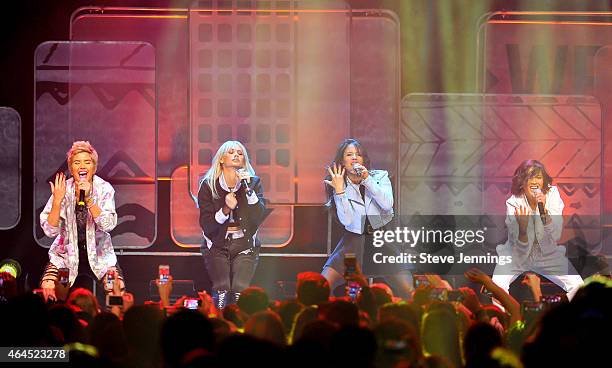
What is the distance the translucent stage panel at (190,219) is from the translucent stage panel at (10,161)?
5.05ft

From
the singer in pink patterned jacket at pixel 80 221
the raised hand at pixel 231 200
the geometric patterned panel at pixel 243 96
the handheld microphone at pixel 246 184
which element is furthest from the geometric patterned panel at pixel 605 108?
the singer in pink patterned jacket at pixel 80 221

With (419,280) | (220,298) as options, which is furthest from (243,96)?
(419,280)

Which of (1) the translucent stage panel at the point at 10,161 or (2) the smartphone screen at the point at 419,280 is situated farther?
(1) the translucent stage panel at the point at 10,161

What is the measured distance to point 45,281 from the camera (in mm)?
9242

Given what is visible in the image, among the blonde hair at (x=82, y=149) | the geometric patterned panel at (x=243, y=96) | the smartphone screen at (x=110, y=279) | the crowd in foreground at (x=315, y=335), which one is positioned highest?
the geometric patterned panel at (x=243, y=96)

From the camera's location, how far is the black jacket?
9.22m

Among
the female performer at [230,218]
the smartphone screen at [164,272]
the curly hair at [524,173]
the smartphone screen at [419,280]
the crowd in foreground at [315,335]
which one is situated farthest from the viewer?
the curly hair at [524,173]

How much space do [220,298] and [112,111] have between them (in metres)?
2.11

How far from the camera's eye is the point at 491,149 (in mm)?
9281

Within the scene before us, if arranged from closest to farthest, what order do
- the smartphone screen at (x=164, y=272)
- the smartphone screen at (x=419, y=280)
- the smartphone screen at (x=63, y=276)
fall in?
1. the smartphone screen at (x=419, y=280)
2. the smartphone screen at (x=164, y=272)
3. the smartphone screen at (x=63, y=276)

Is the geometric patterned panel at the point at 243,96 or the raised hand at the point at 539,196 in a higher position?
the geometric patterned panel at the point at 243,96

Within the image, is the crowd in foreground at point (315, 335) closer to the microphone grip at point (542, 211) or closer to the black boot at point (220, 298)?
the black boot at point (220, 298)

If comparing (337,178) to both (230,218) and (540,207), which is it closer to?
(230,218)

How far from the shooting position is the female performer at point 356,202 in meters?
9.21
